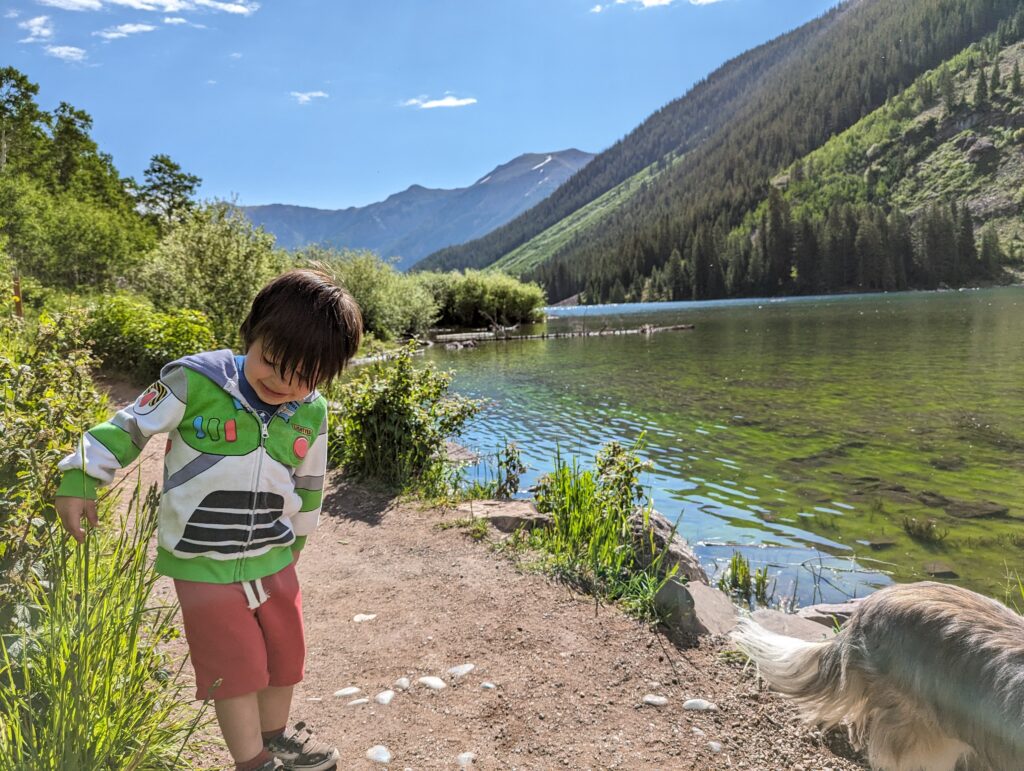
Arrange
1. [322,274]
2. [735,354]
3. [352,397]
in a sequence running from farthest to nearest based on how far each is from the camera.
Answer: [735,354] < [352,397] < [322,274]

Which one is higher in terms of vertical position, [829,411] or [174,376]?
[174,376]

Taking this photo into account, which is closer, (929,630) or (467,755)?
(929,630)

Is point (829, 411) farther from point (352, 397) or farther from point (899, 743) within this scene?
point (899, 743)

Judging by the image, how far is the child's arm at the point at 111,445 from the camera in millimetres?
2107

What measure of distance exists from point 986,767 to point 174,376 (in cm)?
363

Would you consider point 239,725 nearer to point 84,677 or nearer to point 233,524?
point 84,677

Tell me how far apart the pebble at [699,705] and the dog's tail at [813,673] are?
0.49 metres

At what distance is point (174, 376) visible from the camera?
249 cm

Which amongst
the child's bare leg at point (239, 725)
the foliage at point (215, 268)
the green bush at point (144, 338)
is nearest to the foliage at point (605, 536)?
the child's bare leg at point (239, 725)

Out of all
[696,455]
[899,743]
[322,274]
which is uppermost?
[322,274]

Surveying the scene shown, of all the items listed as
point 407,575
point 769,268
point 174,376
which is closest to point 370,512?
point 407,575

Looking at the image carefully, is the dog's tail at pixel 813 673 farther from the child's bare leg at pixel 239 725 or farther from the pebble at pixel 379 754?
the child's bare leg at pixel 239 725

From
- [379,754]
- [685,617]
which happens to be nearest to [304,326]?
[379,754]

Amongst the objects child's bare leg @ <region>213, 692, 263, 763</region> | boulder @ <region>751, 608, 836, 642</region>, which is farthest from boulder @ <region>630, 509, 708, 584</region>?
child's bare leg @ <region>213, 692, 263, 763</region>
